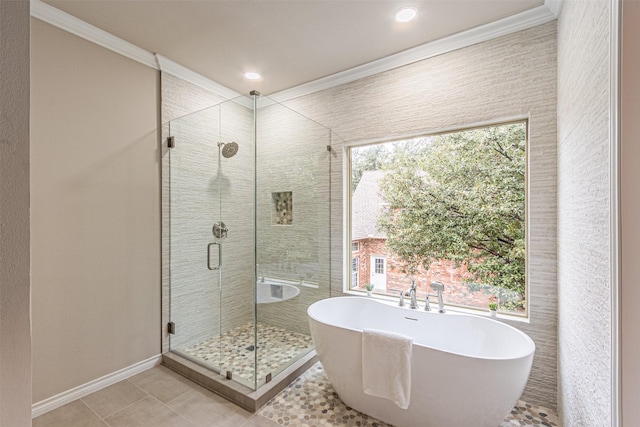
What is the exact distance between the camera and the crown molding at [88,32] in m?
1.88

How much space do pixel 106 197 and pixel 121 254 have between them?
1.54 ft

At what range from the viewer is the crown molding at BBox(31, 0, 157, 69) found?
188 cm

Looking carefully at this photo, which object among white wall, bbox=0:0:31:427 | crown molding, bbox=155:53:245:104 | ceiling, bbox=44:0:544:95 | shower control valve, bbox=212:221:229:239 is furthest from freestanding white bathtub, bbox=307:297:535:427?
crown molding, bbox=155:53:245:104

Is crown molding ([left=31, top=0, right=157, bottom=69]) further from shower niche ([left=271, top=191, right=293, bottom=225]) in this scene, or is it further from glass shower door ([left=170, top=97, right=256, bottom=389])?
shower niche ([left=271, top=191, right=293, bottom=225])

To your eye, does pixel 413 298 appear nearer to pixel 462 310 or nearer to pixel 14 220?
pixel 462 310

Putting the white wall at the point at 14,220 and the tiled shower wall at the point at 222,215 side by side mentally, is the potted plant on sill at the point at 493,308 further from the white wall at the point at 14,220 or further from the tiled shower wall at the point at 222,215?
the white wall at the point at 14,220

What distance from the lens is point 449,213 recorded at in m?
2.38

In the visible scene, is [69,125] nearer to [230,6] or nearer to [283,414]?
[230,6]

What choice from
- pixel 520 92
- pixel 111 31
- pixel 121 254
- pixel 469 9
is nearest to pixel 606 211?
pixel 520 92

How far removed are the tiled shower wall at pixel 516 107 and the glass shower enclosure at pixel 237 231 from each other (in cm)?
88

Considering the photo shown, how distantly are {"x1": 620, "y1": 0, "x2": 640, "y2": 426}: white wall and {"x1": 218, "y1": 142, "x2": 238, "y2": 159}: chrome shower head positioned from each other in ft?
7.79

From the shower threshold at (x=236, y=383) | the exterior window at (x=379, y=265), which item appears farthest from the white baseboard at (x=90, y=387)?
the exterior window at (x=379, y=265)

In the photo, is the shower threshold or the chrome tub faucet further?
the chrome tub faucet

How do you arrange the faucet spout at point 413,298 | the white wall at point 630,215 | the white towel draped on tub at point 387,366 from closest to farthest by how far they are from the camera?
the white wall at point 630,215 < the white towel draped on tub at point 387,366 < the faucet spout at point 413,298
